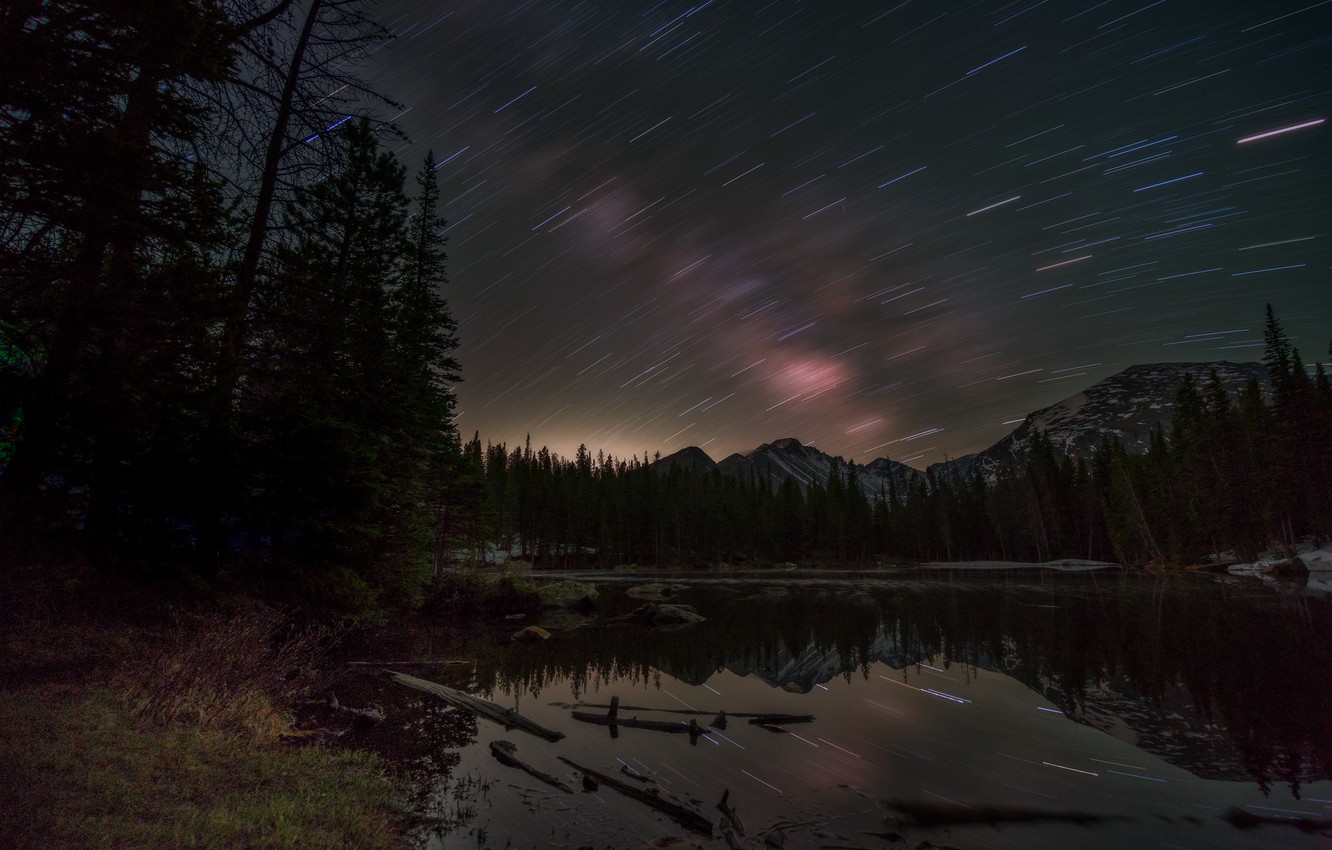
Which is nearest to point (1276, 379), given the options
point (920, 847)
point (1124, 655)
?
point (1124, 655)

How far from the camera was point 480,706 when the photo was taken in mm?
12805

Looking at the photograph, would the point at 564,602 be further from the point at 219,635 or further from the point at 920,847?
the point at 920,847

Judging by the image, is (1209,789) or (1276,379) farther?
(1276,379)

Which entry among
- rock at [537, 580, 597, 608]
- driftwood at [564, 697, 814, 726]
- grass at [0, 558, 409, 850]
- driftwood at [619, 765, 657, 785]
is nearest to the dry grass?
grass at [0, 558, 409, 850]

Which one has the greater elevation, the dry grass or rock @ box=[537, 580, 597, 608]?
the dry grass

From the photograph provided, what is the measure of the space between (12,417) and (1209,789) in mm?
21904

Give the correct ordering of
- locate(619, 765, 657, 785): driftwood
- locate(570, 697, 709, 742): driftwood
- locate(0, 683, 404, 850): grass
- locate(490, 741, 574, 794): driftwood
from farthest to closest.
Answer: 1. locate(570, 697, 709, 742): driftwood
2. locate(619, 765, 657, 785): driftwood
3. locate(490, 741, 574, 794): driftwood
4. locate(0, 683, 404, 850): grass

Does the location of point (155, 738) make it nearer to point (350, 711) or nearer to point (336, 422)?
point (350, 711)

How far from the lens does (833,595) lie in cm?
4544

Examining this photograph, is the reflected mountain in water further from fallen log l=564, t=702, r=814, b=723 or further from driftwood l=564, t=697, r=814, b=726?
driftwood l=564, t=697, r=814, b=726

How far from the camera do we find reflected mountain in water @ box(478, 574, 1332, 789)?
11453mm

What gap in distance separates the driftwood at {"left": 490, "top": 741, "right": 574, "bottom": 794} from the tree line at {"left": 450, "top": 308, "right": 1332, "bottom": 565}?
89.6 ft

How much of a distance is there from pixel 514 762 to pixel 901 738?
27.2 feet

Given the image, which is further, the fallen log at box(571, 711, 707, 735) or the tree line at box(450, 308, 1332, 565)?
the tree line at box(450, 308, 1332, 565)
